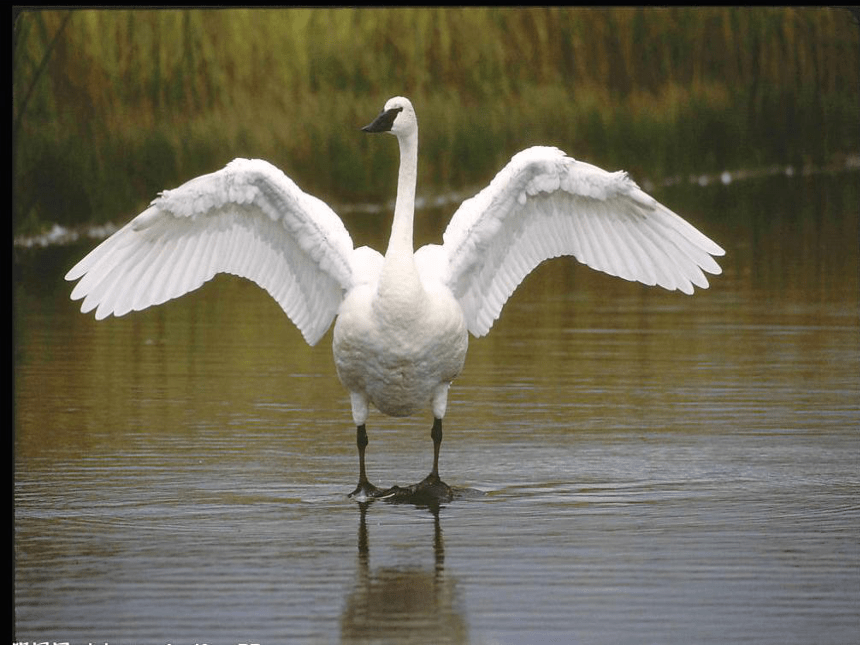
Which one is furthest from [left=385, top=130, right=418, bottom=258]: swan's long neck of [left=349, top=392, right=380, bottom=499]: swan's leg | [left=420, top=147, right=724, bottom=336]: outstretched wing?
A: [left=349, top=392, right=380, bottom=499]: swan's leg

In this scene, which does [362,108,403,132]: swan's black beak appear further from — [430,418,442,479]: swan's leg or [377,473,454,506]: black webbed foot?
[377,473,454,506]: black webbed foot

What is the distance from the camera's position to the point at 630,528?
8.48 metres

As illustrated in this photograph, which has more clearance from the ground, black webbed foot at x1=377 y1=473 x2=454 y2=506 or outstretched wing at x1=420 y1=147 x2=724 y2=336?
outstretched wing at x1=420 y1=147 x2=724 y2=336

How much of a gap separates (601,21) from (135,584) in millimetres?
16229

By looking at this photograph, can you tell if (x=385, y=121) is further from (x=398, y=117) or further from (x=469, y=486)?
(x=469, y=486)

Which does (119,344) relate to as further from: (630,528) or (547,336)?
(630,528)

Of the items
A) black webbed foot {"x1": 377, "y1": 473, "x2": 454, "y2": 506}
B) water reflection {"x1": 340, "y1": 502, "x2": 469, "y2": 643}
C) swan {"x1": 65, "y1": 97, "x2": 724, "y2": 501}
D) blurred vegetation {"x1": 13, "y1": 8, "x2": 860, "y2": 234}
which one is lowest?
water reflection {"x1": 340, "y1": 502, "x2": 469, "y2": 643}

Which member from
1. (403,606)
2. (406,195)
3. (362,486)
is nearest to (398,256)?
(406,195)

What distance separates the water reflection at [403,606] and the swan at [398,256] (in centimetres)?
140

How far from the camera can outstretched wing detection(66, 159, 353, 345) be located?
970 cm

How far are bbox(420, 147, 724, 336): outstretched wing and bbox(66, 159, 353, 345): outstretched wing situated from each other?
A: 1.73 feet

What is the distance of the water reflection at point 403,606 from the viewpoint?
696cm

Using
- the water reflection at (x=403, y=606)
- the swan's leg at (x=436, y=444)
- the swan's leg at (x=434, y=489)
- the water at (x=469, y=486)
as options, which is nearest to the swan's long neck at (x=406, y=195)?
the swan's leg at (x=436, y=444)

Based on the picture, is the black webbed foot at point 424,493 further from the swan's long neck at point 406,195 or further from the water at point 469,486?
the swan's long neck at point 406,195
